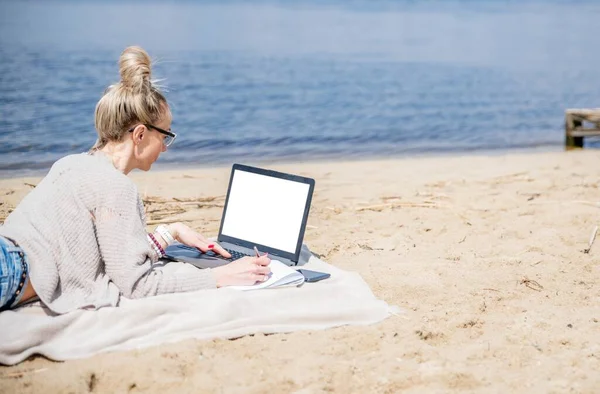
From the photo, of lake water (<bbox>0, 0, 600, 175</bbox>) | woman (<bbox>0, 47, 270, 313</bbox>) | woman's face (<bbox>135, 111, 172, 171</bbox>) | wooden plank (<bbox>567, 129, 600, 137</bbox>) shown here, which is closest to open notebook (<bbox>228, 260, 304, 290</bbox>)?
woman (<bbox>0, 47, 270, 313</bbox>)

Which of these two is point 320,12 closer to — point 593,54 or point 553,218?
point 593,54

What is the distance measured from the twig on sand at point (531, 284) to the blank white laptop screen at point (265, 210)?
5.54ft

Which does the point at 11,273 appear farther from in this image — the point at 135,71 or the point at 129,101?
the point at 135,71

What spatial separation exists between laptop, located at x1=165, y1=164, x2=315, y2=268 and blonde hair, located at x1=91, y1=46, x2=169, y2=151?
1104 mm

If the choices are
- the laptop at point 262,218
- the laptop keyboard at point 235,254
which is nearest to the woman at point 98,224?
the laptop keyboard at point 235,254

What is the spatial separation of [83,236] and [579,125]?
11.0m

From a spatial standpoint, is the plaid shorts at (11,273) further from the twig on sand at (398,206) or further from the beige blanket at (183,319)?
the twig on sand at (398,206)

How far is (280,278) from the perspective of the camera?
16.0ft

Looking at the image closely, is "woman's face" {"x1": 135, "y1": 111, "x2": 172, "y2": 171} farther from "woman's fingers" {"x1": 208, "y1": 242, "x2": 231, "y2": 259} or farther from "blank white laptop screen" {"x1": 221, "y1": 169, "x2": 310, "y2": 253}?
"blank white laptop screen" {"x1": 221, "y1": 169, "x2": 310, "y2": 253}

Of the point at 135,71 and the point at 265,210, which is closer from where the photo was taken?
the point at 135,71

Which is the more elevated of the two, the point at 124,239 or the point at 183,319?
the point at 124,239

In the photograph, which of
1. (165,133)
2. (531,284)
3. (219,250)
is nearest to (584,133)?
(531,284)

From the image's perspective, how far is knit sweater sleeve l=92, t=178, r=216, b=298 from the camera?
14.1ft

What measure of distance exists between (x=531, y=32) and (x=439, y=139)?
21339mm
